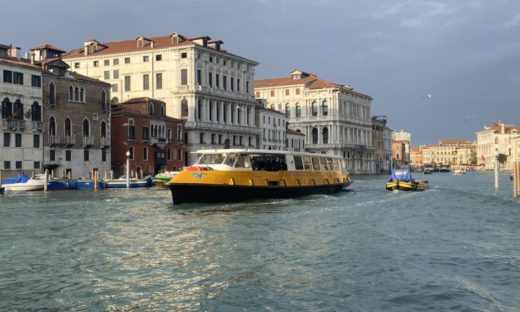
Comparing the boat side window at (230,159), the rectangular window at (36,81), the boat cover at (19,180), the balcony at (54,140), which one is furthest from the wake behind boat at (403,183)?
the rectangular window at (36,81)

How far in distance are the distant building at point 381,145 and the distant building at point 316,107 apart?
1464 cm

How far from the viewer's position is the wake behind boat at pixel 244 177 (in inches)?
1067

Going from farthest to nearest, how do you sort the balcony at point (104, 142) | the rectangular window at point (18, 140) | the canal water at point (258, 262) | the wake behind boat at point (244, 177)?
the balcony at point (104, 142)
the rectangular window at point (18, 140)
the wake behind boat at point (244, 177)
the canal water at point (258, 262)

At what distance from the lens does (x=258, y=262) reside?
43.5ft

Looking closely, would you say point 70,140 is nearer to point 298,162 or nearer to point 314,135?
point 298,162

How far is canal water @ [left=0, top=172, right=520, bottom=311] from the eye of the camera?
10125 millimetres

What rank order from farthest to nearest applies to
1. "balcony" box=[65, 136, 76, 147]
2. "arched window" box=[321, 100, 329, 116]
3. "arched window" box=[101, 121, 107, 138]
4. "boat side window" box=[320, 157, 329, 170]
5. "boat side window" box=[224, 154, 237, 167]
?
"arched window" box=[321, 100, 329, 116]
"arched window" box=[101, 121, 107, 138]
"balcony" box=[65, 136, 76, 147]
"boat side window" box=[320, 157, 329, 170]
"boat side window" box=[224, 154, 237, 167]

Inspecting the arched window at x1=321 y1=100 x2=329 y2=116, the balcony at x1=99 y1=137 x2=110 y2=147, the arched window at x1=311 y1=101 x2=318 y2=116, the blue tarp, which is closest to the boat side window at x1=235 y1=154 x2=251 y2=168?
the blue tarp

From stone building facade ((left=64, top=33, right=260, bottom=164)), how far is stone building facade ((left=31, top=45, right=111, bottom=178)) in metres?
13.6

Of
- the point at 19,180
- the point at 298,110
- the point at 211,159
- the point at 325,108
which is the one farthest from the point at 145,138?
the point at 325,108

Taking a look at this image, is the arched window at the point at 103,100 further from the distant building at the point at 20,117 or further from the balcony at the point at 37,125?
the balcony at the point at 37,125

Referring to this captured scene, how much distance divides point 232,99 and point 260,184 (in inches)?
1801

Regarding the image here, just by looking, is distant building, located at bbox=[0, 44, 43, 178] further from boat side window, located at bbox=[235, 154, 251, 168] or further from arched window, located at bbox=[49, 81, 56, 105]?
boat side window, located at bbox=[235, 154, 251, 168]

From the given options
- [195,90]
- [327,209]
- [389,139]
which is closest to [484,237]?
[327,209]
